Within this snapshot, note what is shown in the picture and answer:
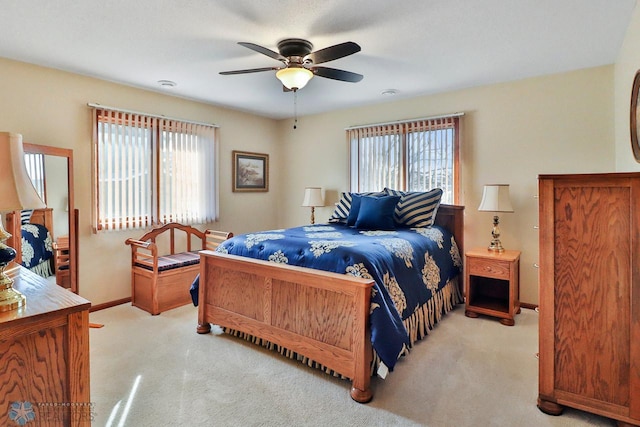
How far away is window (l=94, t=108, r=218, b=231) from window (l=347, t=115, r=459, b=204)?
6.39ft

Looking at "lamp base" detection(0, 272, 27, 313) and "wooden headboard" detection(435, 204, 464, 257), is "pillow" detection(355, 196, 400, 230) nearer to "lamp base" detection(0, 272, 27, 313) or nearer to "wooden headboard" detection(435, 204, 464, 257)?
"wooden headboard" detection(435, 204, 464, 257)

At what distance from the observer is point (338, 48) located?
2.23 m

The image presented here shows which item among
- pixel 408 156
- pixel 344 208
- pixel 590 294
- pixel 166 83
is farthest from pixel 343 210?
pixel 590 294

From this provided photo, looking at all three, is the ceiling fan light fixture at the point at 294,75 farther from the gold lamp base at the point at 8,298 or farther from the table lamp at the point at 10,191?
the gold lamp base at the point at 8,298

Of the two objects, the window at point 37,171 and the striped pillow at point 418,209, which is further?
the striped pillow at point 418,209

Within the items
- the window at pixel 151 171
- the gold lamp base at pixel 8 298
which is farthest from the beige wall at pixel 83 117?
the gold lamp base at pixel 8 298

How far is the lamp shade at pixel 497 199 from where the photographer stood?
3.26 meters

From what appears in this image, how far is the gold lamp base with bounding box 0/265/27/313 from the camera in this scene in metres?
1.13

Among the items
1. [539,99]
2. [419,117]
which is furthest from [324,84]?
[539,99]

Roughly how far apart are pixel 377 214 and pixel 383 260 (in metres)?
1.19

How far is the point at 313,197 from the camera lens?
4.74 metres

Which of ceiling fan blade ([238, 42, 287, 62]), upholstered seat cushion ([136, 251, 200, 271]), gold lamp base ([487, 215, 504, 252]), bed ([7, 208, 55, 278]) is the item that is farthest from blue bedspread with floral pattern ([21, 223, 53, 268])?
gold lamp base ([487, 215, 504, 252])

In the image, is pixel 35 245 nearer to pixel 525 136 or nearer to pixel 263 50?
pixel 263 50

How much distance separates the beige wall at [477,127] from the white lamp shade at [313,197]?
1258 mm
